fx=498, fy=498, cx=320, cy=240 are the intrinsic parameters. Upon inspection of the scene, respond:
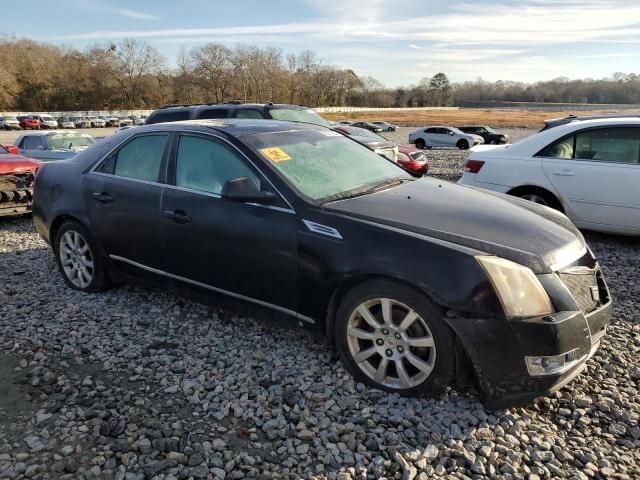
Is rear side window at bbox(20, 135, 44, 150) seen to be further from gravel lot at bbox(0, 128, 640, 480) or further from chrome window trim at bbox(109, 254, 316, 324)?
gravel lot at bbox(0, 128, 640, 480)

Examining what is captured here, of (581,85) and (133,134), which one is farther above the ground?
(581,85)

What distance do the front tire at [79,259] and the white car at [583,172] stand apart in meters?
4.92

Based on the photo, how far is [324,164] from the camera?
12.5 ft

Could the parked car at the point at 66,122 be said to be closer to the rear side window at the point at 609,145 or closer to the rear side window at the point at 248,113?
the rear side window at the point at 248,113

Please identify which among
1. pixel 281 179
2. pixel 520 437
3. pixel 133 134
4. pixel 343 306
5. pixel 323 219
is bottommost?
pixel 520 437

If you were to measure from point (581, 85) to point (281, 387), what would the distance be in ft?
553

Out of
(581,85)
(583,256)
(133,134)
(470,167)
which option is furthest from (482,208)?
(581,85)

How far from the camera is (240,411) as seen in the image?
2.90m

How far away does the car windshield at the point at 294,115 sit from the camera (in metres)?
9.81

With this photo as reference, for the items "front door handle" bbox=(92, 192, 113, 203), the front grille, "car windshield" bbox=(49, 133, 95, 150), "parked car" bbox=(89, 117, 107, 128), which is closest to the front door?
"front door handle" bbox=(92, 192, 113, 203)

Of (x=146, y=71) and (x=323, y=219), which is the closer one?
(x=323, y=219)

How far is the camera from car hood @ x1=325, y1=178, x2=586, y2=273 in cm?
287

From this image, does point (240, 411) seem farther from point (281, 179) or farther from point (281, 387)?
point (281, 179)

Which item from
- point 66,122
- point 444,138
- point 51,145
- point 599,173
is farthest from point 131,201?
point 66,122
